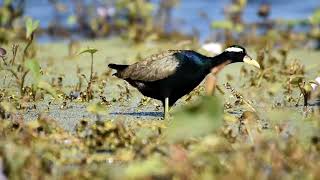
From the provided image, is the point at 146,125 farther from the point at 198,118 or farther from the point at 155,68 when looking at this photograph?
the point at 198,118

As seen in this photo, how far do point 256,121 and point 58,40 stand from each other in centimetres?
520

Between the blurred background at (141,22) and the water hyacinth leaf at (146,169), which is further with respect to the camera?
the blurred background at (141,22)

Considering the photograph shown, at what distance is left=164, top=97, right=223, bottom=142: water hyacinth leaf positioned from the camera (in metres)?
3.12

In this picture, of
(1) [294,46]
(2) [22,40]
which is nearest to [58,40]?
(2) [22,40]

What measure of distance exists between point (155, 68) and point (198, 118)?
1.73m

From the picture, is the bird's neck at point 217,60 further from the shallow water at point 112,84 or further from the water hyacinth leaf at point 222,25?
the water hyacinth leaf at point 222,25

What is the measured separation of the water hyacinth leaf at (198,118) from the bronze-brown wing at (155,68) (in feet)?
5.31

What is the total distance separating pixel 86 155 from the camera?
11.9 ft

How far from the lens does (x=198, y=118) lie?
313 cm

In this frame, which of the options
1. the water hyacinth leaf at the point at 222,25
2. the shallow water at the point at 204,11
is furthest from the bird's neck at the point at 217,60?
the shallow water at the point at 204,11

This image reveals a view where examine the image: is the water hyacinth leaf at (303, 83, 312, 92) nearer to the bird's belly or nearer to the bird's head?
the bird's head

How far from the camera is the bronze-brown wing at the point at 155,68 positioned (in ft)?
15.7

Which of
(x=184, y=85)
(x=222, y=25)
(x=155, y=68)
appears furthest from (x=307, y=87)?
(x=222, y=25)

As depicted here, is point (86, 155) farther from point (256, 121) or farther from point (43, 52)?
point (43, 52)
